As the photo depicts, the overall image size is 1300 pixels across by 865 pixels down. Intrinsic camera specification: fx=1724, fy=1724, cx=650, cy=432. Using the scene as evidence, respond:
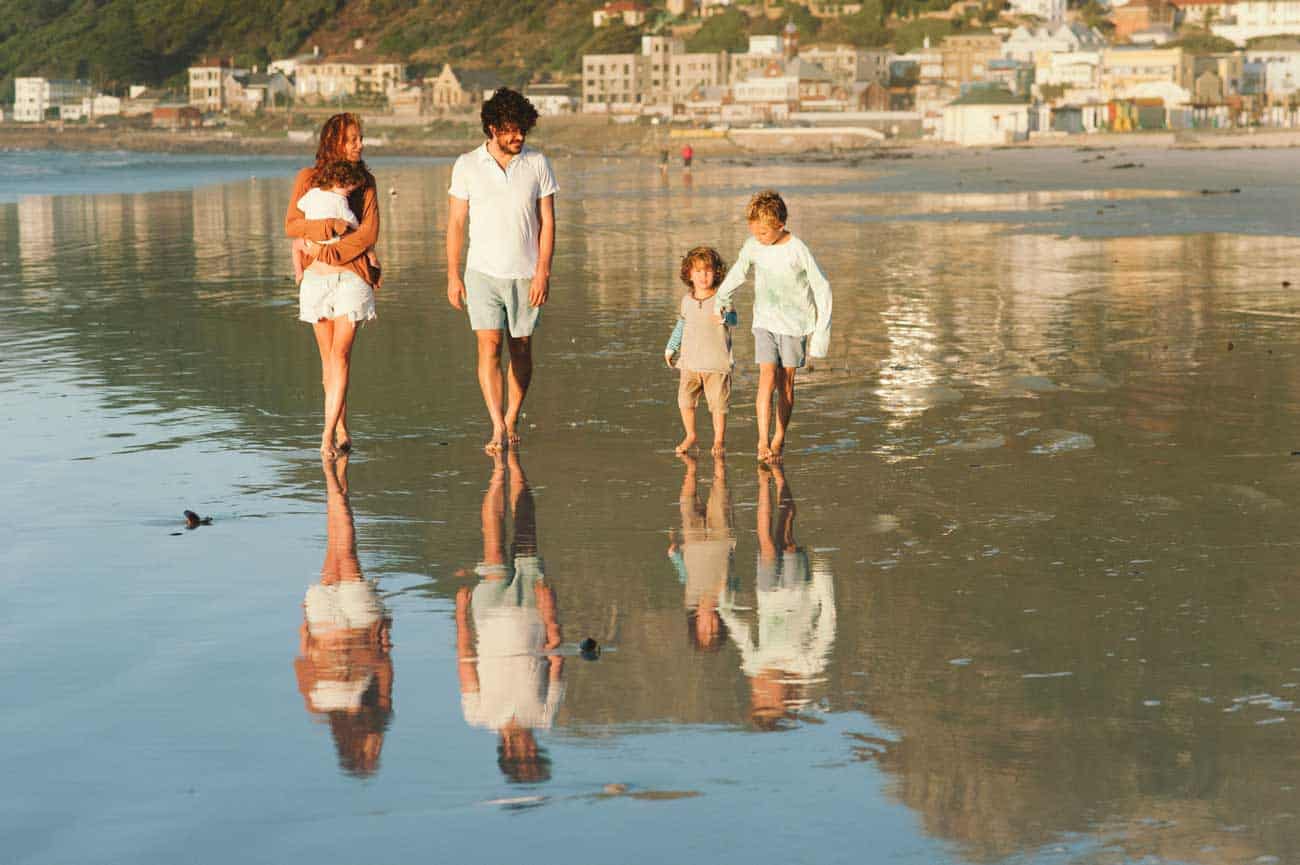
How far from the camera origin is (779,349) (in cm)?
916

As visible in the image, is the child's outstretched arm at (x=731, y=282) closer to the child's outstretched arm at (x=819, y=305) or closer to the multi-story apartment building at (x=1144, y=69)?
the child's outstretched arm at (x=819, y=305)

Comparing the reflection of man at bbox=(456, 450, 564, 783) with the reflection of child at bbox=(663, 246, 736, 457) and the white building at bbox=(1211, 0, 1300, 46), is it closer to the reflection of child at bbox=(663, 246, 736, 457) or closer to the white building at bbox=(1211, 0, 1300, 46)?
the reflection of child at bbox=(663, 246, 736, 457)

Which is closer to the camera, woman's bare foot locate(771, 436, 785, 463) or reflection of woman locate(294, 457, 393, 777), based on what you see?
reflection of woman locate(294, 457, 393, 777)

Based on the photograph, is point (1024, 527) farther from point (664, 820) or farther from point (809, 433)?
point (664, 820)

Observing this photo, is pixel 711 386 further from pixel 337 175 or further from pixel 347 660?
pixel 347 660

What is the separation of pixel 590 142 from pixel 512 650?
529ft

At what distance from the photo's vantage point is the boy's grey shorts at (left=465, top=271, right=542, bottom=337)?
9.55 m

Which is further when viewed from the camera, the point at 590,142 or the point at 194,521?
the point at 590,142

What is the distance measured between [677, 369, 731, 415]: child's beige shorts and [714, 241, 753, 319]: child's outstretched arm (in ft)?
1.17

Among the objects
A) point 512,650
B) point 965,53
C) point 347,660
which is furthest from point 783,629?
point 965,53

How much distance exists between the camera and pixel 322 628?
5.59 m

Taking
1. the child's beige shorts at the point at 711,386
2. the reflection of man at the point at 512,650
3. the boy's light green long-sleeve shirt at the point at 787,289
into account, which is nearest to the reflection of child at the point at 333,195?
the child's beige shorts at the point at 711,386

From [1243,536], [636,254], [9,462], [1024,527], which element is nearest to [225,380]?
[9,462]

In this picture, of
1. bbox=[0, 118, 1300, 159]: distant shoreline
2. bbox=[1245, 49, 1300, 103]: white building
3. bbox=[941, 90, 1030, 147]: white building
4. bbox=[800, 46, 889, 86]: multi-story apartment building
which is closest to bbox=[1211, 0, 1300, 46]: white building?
bbox=[1245, 49, 1300, 103]: white building
